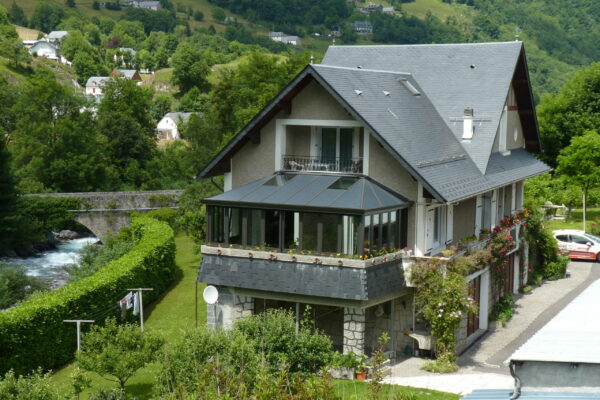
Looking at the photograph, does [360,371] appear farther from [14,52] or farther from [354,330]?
[14,52]

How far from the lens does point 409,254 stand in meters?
29.0

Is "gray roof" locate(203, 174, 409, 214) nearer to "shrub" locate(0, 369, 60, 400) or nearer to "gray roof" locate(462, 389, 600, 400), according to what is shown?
"shrub" locate(0, 369, 60, 400)

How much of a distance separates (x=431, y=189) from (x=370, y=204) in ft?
6.98

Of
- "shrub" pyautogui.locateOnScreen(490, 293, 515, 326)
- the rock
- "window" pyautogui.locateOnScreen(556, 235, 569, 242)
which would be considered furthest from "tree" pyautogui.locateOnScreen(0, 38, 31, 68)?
"shrub" pyautogui.locateOnScreen(490, 293, 515, 326)

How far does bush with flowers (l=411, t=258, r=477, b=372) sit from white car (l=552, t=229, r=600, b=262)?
19995mm

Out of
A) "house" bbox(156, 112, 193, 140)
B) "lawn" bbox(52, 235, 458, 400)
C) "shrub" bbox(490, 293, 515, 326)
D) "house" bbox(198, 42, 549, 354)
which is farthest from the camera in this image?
"house" bbox(156, 112, 193, 140)

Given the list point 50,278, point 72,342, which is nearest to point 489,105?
point 72,342

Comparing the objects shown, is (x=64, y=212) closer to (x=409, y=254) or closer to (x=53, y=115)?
(x=53, y=115)

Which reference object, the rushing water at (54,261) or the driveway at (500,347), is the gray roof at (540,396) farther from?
the rushing water at (54,261)

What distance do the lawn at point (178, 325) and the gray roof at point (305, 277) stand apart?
224cm

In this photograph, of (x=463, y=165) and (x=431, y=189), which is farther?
(x=463, y=165)

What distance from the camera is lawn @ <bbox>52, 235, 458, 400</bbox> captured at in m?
24.7

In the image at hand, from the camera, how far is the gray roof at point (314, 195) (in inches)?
1071

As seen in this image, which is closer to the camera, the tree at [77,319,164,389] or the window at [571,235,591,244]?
the tree at [77,319,164,389]
